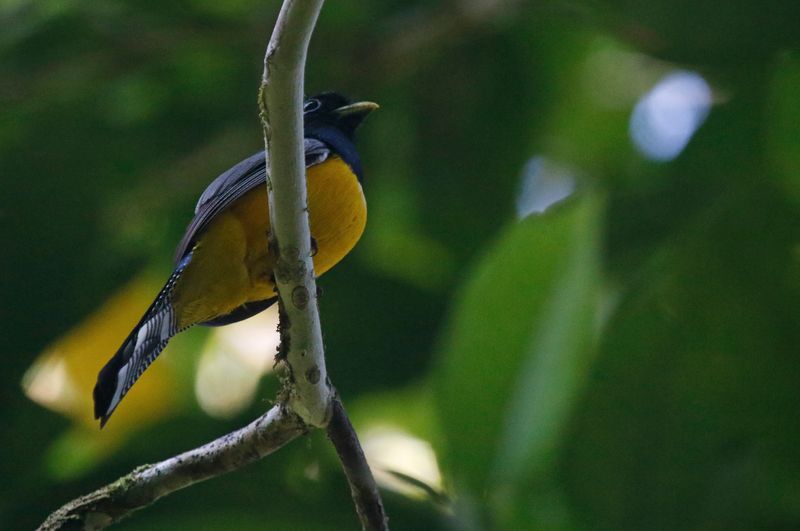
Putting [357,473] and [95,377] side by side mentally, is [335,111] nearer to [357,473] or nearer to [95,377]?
[95,377]

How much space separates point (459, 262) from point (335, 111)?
4.43ft

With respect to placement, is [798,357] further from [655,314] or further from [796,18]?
[796,18]

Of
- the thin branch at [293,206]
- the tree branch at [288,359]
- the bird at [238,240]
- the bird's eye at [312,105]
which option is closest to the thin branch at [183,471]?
the tree branch at [288,359]

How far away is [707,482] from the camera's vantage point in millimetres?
2613

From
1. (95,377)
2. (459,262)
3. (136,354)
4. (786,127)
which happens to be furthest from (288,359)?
(459,262)

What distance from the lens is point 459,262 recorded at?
492cm

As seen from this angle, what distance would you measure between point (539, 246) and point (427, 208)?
2422 mm

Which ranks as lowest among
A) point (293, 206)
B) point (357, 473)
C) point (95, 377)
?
point (95, 377)

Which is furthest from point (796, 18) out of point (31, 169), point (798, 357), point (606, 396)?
point (31, 169)

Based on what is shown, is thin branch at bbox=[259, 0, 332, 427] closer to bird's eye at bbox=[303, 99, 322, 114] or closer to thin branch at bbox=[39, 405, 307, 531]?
thin branch at bbox=[39, 405, 307, 531]

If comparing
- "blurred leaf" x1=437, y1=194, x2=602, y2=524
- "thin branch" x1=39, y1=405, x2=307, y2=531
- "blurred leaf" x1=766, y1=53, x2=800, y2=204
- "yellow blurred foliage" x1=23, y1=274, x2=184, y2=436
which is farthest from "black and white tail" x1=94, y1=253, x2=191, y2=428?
"blurred leaf" x1=766, y1=53, x2=800, y2=204

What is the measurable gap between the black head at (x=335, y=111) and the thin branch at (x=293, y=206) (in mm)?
1473

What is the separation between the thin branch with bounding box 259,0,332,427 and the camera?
1.88m

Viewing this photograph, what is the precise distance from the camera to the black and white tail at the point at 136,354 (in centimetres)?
251
